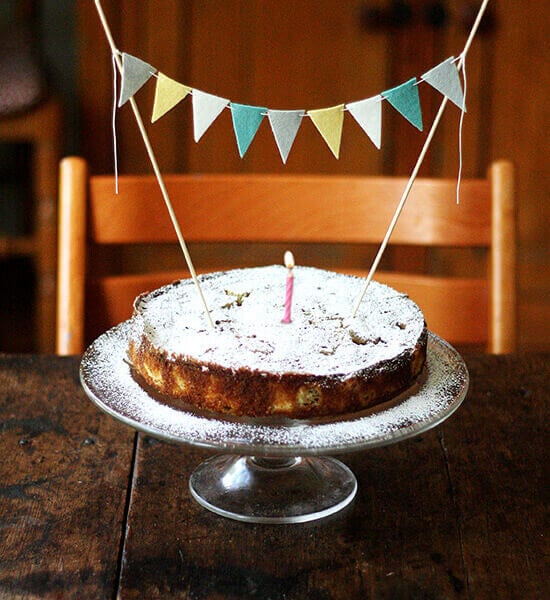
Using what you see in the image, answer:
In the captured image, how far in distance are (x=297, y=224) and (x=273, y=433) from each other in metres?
0.73

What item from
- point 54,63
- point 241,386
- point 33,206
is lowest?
point 33,206

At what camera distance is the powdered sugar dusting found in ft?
2.99

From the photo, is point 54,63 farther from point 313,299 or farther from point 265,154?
point 313,299

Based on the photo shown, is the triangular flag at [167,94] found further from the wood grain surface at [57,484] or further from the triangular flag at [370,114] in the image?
the wood grain surface at [57,484]

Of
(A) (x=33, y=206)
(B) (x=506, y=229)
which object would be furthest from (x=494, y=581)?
(A) (x=33, y=206)

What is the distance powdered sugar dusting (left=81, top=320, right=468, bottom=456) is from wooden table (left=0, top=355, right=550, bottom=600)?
12cm

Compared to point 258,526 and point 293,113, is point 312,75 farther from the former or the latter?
point 258,526

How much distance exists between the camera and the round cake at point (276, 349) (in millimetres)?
973

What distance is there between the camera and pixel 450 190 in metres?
1.60

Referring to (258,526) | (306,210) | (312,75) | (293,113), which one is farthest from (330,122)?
(312,75)

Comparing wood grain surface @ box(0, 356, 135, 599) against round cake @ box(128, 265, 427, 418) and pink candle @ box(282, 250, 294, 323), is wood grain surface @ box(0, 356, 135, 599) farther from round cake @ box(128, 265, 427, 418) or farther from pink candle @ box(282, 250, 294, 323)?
pink candle @ box(282, 250, 294, 323)

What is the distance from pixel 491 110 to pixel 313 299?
1.81m

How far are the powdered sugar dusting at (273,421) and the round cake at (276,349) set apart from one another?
0.02m

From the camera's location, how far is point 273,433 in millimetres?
941
